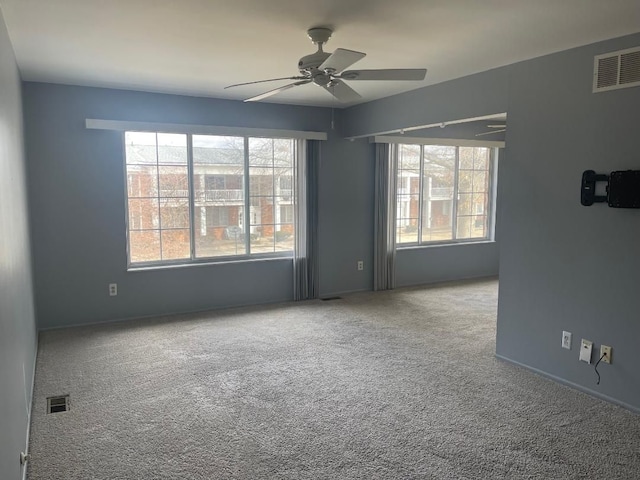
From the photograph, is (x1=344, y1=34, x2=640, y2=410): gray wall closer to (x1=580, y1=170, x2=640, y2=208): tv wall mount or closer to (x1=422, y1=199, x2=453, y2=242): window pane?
(x1=580, y1=170, x2=640, y2=208): tv wall mount

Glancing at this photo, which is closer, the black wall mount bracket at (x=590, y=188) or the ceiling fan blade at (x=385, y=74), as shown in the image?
the ceiling fan blade at (x=385, y=74)

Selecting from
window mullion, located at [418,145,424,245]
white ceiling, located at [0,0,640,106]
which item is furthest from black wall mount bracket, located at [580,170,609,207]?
window mullion, located at [418,145,424,245]

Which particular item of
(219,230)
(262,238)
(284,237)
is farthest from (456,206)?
(219,230)

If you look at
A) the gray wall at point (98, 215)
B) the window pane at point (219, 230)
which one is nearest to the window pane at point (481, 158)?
the gray wall at point (98, 215)

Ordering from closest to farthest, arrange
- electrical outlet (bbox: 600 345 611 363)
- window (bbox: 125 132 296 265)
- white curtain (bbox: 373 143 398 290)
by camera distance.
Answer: electrical outlet (bbox: 600 345 611 363) → window (bbox: 125 132 296 265) → white curtain (bbox: 373 143 398 290)

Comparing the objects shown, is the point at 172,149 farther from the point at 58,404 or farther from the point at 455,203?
the point at 455,203

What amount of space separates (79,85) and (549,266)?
4.49 meters

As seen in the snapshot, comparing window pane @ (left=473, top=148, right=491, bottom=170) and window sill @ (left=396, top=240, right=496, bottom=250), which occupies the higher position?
window pane @ (left=473, top=148, right=491, bottom=170)

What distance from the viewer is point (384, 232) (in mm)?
6355

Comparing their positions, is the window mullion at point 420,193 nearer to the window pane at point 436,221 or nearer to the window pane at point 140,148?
the window pane at point 436,221

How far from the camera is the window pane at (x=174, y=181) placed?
511 centimetres

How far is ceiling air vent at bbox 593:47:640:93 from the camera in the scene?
291 cm

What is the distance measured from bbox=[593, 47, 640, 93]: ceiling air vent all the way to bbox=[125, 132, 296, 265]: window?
3402mm

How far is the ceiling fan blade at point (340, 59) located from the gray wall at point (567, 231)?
168 cm
